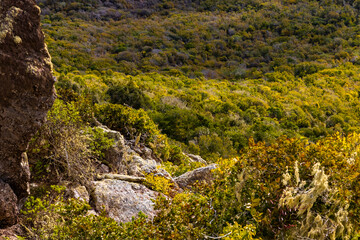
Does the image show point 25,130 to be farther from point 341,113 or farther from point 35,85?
point 341,113

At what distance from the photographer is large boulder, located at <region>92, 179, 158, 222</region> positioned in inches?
162

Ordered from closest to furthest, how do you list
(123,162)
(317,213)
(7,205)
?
(7,205) < (317,213) < (123,162)

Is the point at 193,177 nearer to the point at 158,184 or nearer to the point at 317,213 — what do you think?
the point at 158,184

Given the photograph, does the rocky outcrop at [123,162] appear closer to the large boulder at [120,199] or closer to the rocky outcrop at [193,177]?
the rocky outcrop at [193,177]

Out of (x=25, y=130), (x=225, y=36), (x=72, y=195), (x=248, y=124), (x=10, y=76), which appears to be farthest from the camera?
(x=225, y=36)

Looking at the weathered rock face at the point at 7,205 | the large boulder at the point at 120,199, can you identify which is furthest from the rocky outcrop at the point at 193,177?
the weathered rock face at the point at 7,205

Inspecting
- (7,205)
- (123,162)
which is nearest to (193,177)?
(123,162)

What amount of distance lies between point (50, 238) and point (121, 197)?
1279 millimetres

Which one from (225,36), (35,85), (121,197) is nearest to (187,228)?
(121,197)

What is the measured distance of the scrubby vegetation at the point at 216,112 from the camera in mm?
3256

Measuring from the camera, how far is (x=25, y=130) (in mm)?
3018

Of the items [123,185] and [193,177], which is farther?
[193,177]

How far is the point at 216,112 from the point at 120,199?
40.3ft

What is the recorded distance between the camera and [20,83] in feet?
9.38
